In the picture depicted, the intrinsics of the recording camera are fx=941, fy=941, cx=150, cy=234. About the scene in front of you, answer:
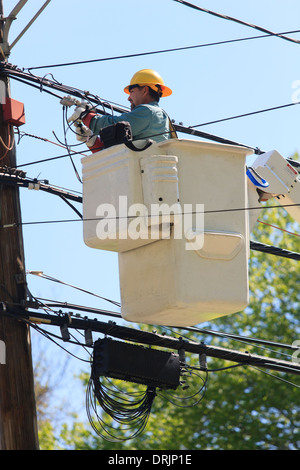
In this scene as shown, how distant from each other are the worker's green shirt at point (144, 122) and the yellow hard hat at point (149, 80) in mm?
387

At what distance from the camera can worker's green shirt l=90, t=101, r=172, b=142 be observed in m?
7.28

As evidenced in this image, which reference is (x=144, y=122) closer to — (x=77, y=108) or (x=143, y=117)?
(x=143, y=117)

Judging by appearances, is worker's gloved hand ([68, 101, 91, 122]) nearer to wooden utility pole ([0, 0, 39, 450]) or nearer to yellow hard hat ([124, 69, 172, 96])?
yellow hard hat ([124, 69, 172, 96])

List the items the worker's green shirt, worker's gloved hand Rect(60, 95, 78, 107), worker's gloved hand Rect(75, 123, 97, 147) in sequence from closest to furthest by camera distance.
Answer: the worker's green shirt, worker's gloved hand Rect(75, 123, 97, 147), worker's gloved hand Rect(60, 95, 78, 107)

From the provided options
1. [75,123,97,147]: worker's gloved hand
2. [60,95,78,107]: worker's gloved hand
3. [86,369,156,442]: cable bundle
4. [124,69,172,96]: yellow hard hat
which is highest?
[124,69,172,96]: yellow hard hat

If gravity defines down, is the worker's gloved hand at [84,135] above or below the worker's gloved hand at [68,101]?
below

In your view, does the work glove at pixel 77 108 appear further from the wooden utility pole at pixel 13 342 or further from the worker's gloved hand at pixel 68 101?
the wooden utility pole at pixel 13 342

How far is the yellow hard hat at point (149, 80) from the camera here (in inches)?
305

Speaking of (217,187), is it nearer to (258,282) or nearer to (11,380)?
(11,380)

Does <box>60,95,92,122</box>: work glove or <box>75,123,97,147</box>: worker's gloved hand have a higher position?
<box>60,95,92,122</box>: work glove

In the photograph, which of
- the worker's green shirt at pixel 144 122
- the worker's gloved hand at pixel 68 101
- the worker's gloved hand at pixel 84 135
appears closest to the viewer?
the worker's green shirt at pixel 144 122

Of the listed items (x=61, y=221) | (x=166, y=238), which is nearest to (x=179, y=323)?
(x=166, y=238)

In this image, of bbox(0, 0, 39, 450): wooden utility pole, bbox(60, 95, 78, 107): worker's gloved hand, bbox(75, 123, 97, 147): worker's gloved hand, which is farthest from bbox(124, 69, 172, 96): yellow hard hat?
bbox(0, 0, 39, 450): wooden utility pole

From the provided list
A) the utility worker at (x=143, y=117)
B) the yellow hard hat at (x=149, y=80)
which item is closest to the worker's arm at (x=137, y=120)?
the utility worker at (x=143, y=117)
